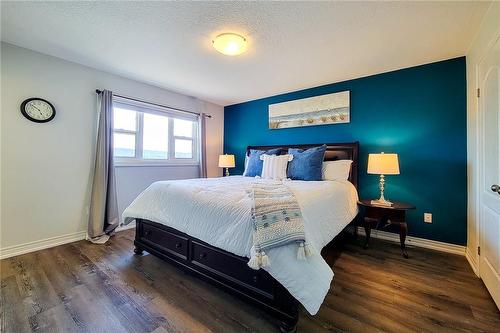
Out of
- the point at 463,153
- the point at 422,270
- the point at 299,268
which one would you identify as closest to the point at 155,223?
the point at 299,268

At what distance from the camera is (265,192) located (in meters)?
1.76

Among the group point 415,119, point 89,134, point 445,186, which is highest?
point 415,119

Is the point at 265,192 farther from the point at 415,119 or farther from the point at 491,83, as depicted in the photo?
the point at 415,119

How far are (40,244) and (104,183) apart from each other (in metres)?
0.95

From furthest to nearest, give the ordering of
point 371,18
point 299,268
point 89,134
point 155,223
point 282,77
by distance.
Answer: point 282,77 → point 89,134 → point 155,223 → point 371,18 → point 299,268

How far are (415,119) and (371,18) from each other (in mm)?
1595

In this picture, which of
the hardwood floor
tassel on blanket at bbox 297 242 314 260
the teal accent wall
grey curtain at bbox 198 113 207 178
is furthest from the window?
tassel on blanket at bbox 297 242 314 260

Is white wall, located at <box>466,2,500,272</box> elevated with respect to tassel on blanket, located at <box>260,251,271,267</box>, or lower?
elevated

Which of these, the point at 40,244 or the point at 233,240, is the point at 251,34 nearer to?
the point at 233,240

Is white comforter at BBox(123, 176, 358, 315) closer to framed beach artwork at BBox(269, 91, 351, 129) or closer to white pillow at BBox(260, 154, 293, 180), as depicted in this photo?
white pillow at BBox(260, 154, 293, 180)

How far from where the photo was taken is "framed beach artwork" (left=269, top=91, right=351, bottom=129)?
3316 millimetres

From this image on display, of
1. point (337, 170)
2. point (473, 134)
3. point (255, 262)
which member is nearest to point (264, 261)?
point (255, 262)

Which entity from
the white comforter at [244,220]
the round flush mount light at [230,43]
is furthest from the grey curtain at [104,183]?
the round flush mount light at [230,43]

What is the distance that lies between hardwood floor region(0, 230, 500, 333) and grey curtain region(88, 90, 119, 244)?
579mm
